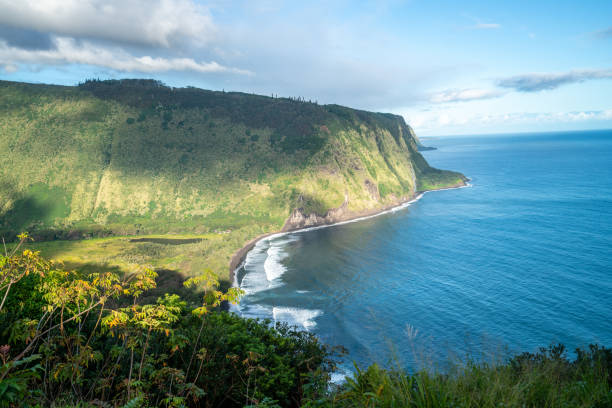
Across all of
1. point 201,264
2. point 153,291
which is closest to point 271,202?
point 201,264

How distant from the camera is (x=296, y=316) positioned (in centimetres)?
5622

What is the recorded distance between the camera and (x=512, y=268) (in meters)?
70.1

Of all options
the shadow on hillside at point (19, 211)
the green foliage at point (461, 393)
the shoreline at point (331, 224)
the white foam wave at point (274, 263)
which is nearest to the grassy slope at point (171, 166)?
the shadow on hillside at point (19, 211)

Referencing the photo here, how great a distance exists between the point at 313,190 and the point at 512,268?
79.9m

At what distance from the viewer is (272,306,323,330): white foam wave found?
5312 centimetres

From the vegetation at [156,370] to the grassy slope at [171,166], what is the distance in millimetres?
78456

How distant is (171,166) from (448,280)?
121m

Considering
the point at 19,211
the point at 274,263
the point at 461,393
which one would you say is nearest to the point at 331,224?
the point at 274,263

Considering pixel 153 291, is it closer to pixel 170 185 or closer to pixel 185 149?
pixel 170 185

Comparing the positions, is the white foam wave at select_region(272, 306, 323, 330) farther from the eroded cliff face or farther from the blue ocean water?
the eroded cliff face

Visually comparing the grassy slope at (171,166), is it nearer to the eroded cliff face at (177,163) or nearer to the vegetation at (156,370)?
the eroded cliff face at (177,163)

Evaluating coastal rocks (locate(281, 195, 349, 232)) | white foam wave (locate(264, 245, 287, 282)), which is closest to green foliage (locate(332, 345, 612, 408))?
white foam wave (locate(264, 245, 287, 282))

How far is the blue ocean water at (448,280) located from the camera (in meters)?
46.6

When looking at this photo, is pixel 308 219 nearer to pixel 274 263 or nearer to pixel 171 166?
pixel 274 263
